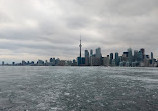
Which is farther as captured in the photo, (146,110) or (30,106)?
(30,106)

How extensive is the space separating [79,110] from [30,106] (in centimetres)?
654

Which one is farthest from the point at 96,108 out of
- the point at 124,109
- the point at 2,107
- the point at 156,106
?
the point at 2,107

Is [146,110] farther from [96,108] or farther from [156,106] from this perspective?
[96,108]

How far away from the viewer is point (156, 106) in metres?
19.9

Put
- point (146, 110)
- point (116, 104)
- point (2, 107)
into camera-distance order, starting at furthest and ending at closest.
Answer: point (116, 104) → point (2, 107) → point (146, 110)

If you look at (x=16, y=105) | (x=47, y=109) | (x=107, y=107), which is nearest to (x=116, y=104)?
(x=107, y=107)

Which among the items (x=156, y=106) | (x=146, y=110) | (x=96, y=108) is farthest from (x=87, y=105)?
(x=156, y=106)

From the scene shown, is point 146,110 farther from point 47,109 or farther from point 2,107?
point 2,107

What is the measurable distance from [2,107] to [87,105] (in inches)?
425

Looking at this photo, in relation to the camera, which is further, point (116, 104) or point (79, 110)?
point (116, 104)

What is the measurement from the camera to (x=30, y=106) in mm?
20141

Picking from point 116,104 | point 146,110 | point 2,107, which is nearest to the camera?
point 146,110

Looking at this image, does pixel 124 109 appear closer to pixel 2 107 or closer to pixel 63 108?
pixel 63 108

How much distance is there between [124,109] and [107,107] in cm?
210
